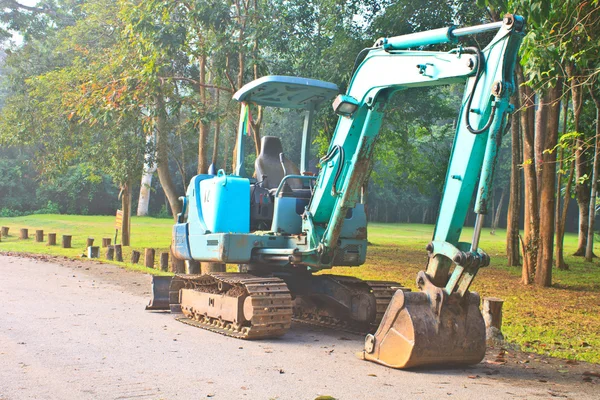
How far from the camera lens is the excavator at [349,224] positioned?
7.12 metres

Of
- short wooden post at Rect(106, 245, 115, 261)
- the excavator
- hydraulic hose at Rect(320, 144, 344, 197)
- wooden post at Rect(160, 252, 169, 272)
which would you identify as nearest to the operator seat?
the excavator

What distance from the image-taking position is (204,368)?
7.13 metres

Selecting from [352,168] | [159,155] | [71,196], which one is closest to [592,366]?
[352,168]

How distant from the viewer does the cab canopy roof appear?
9.96m

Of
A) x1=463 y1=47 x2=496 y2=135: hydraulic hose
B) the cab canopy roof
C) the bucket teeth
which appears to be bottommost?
the bucket teeth

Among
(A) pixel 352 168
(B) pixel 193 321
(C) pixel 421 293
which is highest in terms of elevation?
(A) pixel 352 168

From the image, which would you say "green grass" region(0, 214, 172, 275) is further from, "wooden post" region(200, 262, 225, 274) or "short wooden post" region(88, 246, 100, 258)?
"wooden post" region(200, 262, 225, 274)

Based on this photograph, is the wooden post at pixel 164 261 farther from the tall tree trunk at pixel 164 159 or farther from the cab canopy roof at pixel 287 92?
the cab canopy roof at pixel 287 92

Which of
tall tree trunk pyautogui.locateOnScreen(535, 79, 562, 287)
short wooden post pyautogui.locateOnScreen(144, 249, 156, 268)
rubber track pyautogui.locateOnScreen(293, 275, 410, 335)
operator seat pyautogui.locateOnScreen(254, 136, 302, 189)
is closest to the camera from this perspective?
rubber track pyautogui.locateOnScreen(293, 275, 410, 335)

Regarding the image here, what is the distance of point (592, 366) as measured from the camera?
26.9ft

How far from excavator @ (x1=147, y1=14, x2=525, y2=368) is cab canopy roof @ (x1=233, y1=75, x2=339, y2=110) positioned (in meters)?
0.03

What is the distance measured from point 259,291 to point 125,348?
176cm

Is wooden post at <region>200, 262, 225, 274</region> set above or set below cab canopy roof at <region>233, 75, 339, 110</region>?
below

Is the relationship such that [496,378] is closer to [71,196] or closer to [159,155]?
[159,155]
